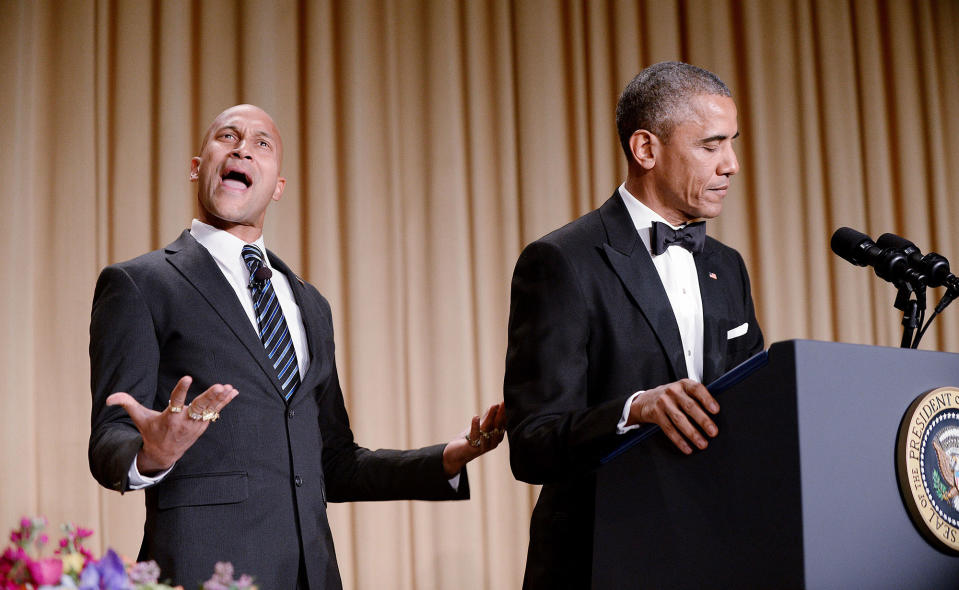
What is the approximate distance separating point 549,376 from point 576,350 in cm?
7

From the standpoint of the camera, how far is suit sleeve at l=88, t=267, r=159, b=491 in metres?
1.78

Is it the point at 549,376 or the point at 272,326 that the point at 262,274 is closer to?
the point at 272,326

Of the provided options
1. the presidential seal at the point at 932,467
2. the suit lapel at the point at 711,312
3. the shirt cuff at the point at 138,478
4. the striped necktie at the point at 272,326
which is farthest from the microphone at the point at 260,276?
the presidential seal at the point at 932,467

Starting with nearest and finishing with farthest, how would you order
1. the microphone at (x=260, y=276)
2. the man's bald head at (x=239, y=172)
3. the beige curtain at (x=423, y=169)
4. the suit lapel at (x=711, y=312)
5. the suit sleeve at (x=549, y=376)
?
1. the suit sleeve at (x=549, y=376)
2. the suit lapel at (x=711, y=312)
3. the microphone at (x=260, y=276)
4. the man's bald head at (x=239, y=172)
5. the beige curtain at (x=423, y=169)

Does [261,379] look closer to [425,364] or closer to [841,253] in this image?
[841,253]

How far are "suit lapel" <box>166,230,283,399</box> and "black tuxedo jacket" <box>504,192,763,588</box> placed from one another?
19.4 inches

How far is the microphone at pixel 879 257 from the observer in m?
1.67

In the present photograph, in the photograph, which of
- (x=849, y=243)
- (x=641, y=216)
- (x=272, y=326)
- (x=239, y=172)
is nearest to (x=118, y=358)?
(x=272, y=326)

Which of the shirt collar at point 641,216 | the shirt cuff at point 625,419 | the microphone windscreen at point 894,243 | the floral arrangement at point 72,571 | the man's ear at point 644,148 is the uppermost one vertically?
the man's ear at point 644,148

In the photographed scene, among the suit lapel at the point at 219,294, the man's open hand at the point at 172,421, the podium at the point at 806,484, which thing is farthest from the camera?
the suit lapel at the point at 219,294

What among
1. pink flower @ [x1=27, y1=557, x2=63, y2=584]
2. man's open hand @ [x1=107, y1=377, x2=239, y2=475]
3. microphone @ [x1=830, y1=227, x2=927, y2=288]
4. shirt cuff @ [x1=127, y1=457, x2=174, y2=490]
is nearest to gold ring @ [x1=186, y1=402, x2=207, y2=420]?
man's open hand @ [x1=107, y1=377, x2=239, y2=475]

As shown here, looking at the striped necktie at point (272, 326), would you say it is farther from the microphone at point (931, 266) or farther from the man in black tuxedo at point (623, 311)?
the microphone at point (931, 266)

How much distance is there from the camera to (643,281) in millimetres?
1834

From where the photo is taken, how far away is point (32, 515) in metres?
3.27
